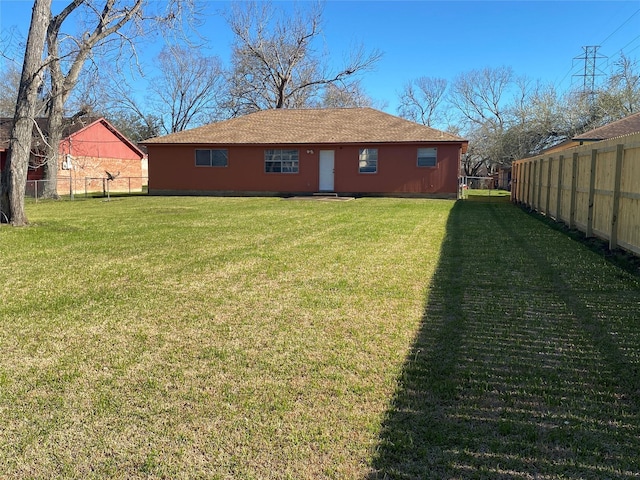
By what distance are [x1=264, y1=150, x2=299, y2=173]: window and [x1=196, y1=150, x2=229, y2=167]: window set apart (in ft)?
6.41

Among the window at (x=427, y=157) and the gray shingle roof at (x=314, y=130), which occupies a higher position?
the gray shingle roof at (x=314, y=130)

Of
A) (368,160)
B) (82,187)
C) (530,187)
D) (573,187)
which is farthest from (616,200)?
(82,187)

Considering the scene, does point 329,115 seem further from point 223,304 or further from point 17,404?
point 17,404

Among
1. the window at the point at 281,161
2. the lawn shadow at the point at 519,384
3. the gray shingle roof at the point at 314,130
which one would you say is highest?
the gray shingle roof at the point at 314,130

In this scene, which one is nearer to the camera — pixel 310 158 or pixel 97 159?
pixel 310 158

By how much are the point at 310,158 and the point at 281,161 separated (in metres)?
1.36

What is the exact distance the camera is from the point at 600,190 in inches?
326

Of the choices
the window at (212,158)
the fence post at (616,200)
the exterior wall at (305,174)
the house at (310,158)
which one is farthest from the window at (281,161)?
the fence post at (616,200)

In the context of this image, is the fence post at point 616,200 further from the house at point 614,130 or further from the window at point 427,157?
the house at point 614,130

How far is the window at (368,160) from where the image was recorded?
72.7 feet

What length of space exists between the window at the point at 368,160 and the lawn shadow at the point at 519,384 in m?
16.8

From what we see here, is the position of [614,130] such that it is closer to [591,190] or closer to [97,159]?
[591,190]

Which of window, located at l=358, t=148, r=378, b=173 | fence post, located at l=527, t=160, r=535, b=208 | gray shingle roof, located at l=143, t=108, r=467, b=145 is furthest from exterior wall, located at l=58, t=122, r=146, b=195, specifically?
fence post, located at l=527, t=160, r=535, b=208

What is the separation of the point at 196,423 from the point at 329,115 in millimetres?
23951
